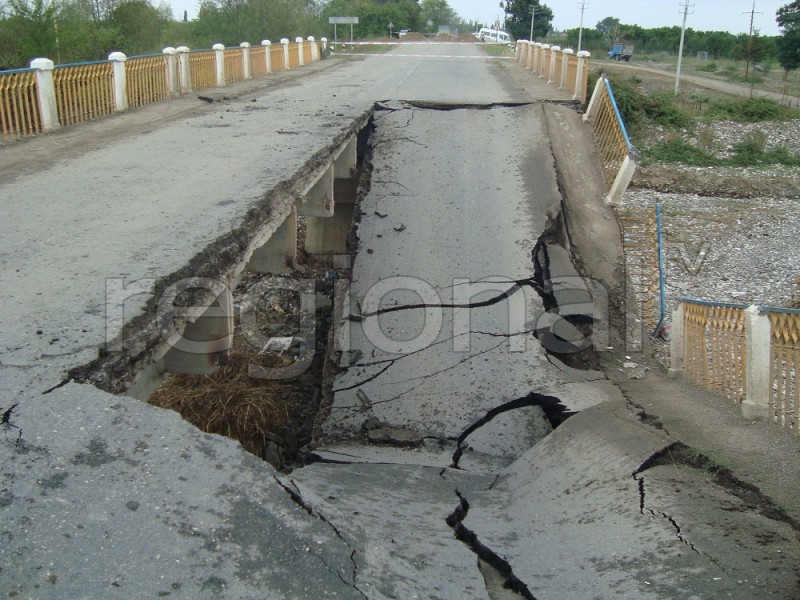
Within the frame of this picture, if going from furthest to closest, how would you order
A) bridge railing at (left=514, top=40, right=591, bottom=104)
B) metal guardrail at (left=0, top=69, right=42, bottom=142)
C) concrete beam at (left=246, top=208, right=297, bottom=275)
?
bridge railing at (left=514, top=40, right=591, bottom=104) → metal guardrail at (left=0, top=69, right=42, bottom=142) → concrete beam at (left=246, top=208, right=297, bottom=275)

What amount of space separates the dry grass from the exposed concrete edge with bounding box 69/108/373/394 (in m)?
1.50

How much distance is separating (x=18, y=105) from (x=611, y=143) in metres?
7.56

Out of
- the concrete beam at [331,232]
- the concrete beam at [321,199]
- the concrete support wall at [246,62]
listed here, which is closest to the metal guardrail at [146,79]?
the concrete beam at [331,232]

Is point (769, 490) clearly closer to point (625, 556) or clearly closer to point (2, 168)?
point (625, 556)

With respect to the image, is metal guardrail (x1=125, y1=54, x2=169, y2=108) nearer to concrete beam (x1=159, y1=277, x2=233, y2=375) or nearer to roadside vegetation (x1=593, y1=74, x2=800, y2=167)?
concrete beam (x1=159, y1=277, x2=233, y2=375)

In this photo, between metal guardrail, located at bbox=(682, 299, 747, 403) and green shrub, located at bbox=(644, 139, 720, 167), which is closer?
metal guardrail, located at bbox=(682, 299, 747, 403)

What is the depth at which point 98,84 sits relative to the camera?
1060cm

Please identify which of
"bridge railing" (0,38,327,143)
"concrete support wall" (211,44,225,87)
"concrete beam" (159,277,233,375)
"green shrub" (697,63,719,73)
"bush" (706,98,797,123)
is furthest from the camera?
"green shrub" (697,63,719,73)

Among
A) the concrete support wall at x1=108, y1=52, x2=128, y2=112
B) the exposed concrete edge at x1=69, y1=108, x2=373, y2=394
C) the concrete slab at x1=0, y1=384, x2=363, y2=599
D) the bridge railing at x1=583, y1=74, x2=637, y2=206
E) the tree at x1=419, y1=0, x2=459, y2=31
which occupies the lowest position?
the concrete slab at x1=0, y1=384, x2=363, y2=599

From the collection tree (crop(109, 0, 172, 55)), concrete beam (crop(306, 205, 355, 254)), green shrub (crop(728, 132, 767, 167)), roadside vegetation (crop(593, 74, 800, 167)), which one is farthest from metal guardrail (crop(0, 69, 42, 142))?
green shrub (crop(728, 132, 767, 167))

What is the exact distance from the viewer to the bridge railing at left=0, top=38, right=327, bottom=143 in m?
8.94

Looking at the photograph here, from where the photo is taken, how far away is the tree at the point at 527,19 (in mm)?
65812

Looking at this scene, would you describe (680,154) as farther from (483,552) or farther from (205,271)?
(483,552)

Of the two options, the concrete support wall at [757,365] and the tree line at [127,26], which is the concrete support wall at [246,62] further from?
the concrete support wall at [757,365]
